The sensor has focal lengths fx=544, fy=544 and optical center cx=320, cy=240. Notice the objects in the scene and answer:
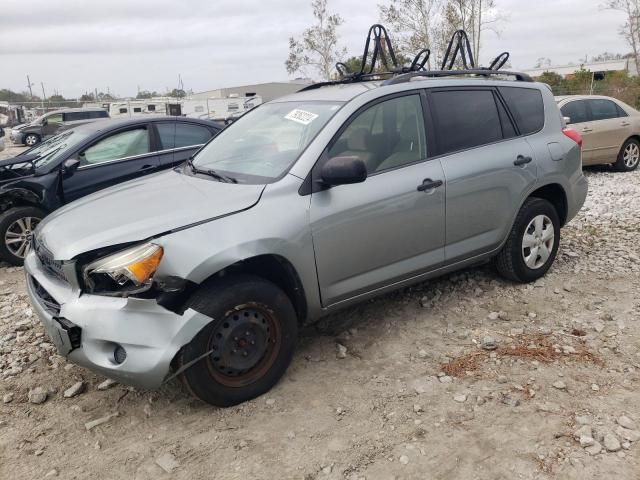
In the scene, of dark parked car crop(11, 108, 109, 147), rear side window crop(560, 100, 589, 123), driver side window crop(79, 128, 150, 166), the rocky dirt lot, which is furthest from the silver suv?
dark parked car crop(11, 108, 109, 147)

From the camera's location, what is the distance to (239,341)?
9.81 ft

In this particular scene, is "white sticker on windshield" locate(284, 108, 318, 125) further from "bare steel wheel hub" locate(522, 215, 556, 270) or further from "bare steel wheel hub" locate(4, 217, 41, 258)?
"bare steel wheel hub" locate(4, 217, 41, 258)

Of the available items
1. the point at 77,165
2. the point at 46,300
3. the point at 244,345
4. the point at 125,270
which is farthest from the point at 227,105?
the point at 125,270

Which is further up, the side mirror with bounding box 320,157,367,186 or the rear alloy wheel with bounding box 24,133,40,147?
the rear alloy wheel with bounding box 24,133,40,147

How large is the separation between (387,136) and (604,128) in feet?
25.2

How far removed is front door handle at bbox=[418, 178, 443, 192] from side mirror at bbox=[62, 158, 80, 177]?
4.02m

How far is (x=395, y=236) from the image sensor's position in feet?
11.7

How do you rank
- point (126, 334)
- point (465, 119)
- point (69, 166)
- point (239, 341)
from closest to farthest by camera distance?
point (126, 334) → point (239, 341) → point (465, 119) → point (69, 166)

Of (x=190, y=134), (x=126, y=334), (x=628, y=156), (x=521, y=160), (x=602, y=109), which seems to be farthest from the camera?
(x=628, y=156)

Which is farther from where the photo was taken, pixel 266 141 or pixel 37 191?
pixel 37 191

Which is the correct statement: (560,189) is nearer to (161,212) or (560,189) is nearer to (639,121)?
(161,212)

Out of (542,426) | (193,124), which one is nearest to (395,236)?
(542,426)

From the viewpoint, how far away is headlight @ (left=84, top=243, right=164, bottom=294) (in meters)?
2.70

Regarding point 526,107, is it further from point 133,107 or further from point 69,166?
point 133,107
